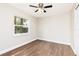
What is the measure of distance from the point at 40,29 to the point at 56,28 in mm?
1373

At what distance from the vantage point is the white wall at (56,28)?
500 centimetres

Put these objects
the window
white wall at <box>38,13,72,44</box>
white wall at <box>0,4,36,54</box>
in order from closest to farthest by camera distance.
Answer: white wall at <box>0,4,36,54</box> < the window < white wall at <box>38,13,72,44</box>

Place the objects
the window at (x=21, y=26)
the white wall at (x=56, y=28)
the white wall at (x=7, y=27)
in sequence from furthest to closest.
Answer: the white wall at (x=56, y=28) < the window at (x=21, y=26) < the white wall at (x=7, y=27)

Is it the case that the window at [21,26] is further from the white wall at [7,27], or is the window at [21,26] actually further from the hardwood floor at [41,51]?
the hardwood floor at [41,51]

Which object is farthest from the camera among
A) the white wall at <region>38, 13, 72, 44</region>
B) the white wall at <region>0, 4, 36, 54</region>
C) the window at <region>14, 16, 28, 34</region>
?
the white wall at <region>38, 13, 72, 44</region>

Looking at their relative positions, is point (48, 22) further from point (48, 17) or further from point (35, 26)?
point (35, 26)

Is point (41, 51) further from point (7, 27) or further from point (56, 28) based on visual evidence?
point (56, 28)

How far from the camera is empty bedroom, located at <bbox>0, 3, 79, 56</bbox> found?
3189 millimetres

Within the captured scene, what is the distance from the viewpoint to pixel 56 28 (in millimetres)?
5508

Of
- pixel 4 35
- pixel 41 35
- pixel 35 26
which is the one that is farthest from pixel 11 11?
pixel 41 35

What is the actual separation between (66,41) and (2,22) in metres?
3.71

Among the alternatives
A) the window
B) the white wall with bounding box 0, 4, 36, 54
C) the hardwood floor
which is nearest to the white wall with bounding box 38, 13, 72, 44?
the hardwood floor

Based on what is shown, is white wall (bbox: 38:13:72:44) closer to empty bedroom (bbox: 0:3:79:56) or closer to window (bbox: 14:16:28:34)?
empty bedroom (bbox: 0:3:79:56)

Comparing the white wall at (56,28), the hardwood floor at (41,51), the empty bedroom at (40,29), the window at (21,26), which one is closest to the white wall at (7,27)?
the empty bedroom at (40,29)
